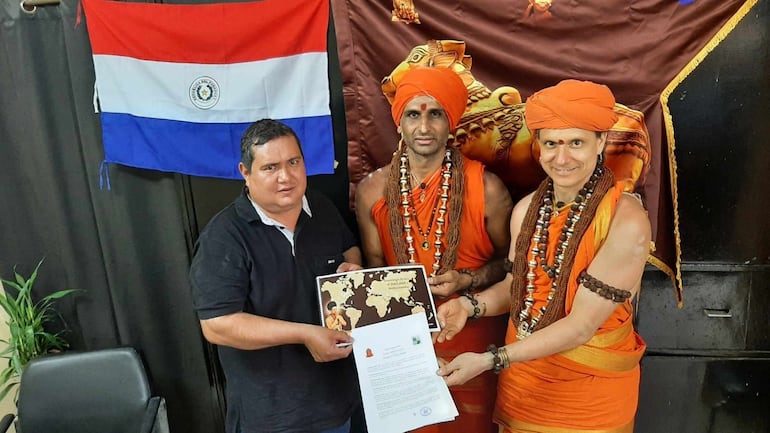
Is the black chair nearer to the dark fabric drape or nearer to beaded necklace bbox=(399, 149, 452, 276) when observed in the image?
the dark fabric drape

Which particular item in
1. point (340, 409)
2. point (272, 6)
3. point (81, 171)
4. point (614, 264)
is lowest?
point (340, 409)

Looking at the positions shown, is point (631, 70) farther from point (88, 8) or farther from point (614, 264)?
point (88, 8)

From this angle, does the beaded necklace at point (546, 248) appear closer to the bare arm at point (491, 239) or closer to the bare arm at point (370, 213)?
the bare arm at point (491, 239)

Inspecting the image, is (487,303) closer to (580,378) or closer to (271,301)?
(580,378)

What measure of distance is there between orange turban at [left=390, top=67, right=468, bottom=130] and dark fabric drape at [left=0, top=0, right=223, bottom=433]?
1.08 meters

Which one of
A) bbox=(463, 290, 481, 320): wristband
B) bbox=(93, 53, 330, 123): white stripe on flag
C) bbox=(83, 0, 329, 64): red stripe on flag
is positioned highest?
bbox=(83, 0, 329, 64): red stripe on flag

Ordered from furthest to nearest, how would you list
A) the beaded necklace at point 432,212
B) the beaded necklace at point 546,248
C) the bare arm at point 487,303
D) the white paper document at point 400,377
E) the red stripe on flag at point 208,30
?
the red stripe on flag at point 208,30 < the beaded necklace at point 432,212 < the bare arm at point 487,303 < the beaded necklace at point 546,248 < the white paper document at point 400,377

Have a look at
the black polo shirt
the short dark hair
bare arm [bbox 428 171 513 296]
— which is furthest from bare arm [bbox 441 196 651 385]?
the short dark hair

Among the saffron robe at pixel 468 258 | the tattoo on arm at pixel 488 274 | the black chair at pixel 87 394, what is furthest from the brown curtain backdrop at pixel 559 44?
the black chair at pixel 87 394

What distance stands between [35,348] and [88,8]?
143cm

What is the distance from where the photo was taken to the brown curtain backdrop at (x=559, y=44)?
1.97 meters

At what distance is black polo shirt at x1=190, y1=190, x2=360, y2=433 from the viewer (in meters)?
1.56

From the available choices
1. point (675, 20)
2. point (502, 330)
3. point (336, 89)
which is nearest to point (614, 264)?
point (502, 330)

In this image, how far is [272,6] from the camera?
2035 millimetres
